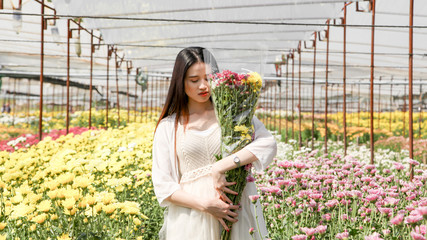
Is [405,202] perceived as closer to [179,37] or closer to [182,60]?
[182,60]

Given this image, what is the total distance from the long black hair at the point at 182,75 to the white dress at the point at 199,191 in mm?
97

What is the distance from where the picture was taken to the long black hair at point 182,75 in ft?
4.76

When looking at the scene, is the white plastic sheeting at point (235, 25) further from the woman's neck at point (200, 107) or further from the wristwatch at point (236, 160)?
the wristwatch at point (236, 160)

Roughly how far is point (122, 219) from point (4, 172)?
0.99 metres

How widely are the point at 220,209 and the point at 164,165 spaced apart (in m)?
0.27

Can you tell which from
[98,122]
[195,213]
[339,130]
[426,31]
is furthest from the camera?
[98,122]

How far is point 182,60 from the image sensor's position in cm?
153

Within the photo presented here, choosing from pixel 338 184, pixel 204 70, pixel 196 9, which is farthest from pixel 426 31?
pixel 204 70

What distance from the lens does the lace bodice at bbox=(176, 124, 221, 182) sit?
1491 mm

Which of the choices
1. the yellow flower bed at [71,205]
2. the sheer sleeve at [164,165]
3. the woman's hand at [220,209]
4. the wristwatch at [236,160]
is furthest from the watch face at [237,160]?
the yellow flower bed at [71,205]

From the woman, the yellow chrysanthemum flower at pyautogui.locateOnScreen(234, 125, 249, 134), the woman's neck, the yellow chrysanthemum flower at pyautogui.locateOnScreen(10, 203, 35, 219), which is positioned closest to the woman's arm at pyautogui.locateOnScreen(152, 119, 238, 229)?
the woman

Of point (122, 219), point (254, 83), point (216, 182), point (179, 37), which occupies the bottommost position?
point (122, 219)

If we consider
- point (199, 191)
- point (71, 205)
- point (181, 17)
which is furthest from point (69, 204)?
point (181, 17)

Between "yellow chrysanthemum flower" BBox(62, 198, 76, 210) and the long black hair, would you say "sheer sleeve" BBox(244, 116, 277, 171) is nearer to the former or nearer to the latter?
the long black hair
